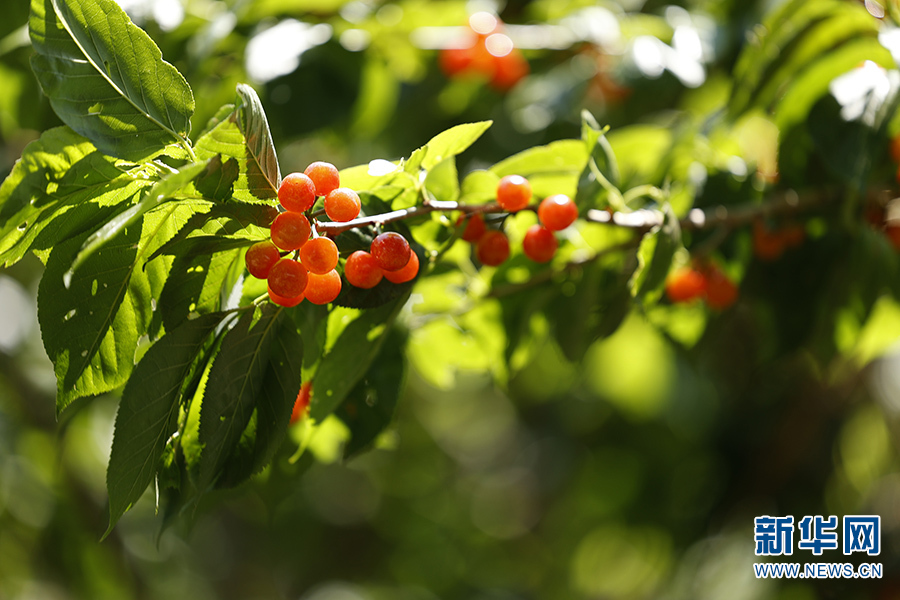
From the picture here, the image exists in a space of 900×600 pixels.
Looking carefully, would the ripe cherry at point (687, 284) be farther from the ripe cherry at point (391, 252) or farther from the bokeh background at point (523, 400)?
the ripe cherry at point (391, 252)

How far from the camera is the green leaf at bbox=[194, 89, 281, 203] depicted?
0.83 meters

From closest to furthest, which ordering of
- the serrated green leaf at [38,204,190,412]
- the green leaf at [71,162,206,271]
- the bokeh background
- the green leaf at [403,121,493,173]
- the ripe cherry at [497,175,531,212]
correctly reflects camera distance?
the green leaf at [71,162,206,271]
the serrated green leaf at [38,204,190,412]
the green leaf at [403,121,493,173]
the ripe cherry at [497,175,531,212]
the bokeh background

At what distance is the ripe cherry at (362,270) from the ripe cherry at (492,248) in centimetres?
36

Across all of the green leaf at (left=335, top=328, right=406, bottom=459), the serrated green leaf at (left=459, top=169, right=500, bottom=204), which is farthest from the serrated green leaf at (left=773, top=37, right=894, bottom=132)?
the green leaf at (left=335, top=328, right=406, bottom=459)

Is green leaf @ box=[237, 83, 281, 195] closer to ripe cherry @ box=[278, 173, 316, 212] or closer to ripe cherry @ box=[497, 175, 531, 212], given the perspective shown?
ripe cherry @ box=[278, 173, 316, 212]

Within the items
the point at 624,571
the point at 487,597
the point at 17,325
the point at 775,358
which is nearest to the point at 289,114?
the point at 775,358

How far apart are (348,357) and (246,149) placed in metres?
0.42

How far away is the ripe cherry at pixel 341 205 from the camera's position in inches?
37.5

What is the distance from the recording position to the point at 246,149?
862mm

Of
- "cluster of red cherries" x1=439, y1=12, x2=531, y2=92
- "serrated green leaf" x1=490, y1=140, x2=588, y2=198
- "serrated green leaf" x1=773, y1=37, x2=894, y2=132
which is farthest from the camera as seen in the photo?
"cluster of red cherries" x1=439, y1=12, x2=531, y2=92

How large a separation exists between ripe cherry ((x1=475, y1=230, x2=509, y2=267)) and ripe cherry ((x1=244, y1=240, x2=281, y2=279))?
19.4 inches

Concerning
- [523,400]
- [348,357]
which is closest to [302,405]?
[348,357]

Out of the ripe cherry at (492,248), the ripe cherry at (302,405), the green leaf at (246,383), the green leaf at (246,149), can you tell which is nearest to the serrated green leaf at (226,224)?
the green leaf at (246,149)

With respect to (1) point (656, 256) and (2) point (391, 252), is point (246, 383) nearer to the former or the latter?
(2) point (391, 252)
